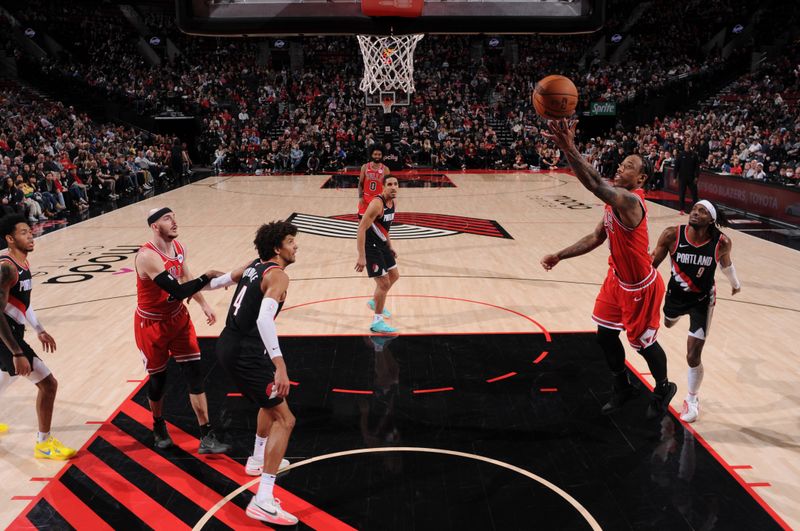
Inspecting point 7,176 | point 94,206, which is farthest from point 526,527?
point 94,206

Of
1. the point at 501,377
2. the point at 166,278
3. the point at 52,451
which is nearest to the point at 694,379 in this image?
the point at 501,377

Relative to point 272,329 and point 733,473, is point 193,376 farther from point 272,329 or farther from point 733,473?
point 733,473

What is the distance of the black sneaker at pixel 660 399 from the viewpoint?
5.19 metres

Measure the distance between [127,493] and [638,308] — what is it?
370cm

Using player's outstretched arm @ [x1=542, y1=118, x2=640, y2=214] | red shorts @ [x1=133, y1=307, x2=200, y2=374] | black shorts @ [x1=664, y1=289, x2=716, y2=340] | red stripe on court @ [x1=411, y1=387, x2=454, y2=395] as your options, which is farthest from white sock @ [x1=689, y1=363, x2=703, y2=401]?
red shorts @ [x1=133, y1=307, x2=200, y2=374]

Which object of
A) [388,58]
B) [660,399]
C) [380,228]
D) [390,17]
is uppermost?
[388,58]

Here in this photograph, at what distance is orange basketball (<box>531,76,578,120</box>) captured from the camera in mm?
4594

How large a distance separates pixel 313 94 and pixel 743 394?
2591cm

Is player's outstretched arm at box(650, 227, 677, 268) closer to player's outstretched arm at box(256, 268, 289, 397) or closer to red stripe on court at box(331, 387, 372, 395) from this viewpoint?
red stripe on court at box(331, 387, 372, 395)

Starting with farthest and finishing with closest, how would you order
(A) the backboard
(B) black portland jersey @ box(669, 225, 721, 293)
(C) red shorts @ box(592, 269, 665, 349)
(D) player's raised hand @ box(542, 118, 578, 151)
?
(A) the backboard → (B) black portland jersey @ box(669, 225, 721, 293) → (C) red shorts @ box(592, 269, 665, 349) → (D) player's raised hand @ box(542, 118, 578, 151)

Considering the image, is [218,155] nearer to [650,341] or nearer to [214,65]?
[214,65]

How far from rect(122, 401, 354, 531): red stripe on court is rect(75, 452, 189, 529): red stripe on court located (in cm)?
39

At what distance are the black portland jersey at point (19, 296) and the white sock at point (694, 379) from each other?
16.2ft

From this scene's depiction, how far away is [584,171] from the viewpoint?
163 inches
